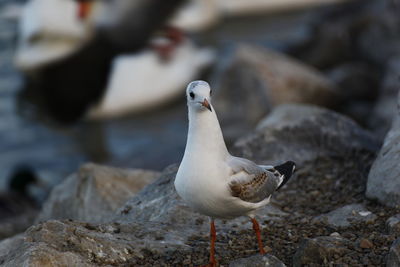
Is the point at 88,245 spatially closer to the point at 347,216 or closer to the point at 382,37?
the point at 347,216

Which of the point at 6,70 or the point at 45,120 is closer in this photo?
the point at 45,120

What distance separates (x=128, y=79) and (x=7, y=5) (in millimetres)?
4651

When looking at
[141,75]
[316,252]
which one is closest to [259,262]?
[316,252]

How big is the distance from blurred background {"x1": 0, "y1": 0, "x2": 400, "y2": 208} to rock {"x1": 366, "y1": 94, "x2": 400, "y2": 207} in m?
4.40

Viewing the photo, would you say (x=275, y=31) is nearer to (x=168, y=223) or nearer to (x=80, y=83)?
(x=80, y=83)

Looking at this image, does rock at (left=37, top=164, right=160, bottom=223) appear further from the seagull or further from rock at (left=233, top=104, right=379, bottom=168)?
the seagull

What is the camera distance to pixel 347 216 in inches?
200

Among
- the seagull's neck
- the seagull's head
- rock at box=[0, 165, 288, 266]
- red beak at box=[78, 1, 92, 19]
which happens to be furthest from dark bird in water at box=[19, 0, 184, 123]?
the seagull's head

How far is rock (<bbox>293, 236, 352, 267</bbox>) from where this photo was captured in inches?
168

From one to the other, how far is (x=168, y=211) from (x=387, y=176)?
142 centimetres

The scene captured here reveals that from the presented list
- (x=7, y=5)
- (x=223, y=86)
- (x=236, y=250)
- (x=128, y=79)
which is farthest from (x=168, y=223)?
(x=7, y=5)

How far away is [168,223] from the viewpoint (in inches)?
197

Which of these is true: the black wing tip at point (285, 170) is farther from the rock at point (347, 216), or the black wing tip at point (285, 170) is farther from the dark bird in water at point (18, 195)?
the dark bird in water at point (18, 195)

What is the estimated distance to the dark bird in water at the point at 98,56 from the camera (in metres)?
12.4
